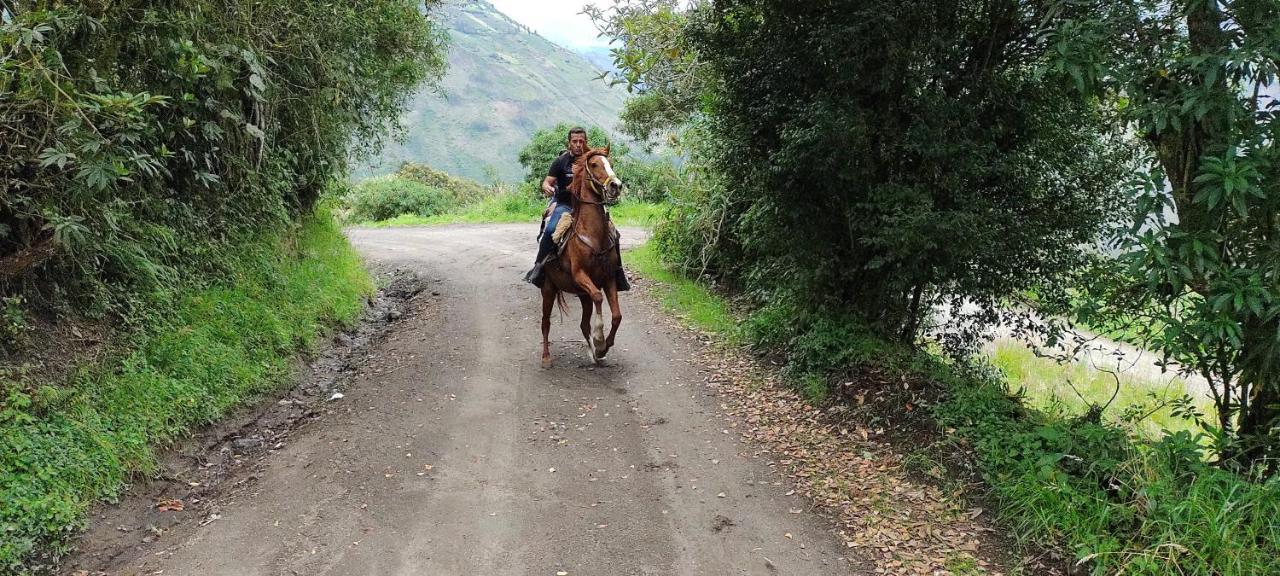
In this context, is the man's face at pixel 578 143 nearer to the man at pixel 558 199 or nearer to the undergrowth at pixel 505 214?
the man at pixel 558 199

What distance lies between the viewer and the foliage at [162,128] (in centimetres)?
498

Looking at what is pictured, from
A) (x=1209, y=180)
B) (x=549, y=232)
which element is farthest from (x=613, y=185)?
(x=1209, y=180)

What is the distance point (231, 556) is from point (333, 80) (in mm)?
7045

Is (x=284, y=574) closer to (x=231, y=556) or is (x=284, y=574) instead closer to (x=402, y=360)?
(x=231, y=556)

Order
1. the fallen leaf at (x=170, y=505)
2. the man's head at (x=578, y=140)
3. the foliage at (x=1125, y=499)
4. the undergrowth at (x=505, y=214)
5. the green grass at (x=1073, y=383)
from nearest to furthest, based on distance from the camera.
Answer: the foliage at (x=1125, y=499) → the fallen leaf at (x=170, y=505) → the man's head at (x=578, y=140) → the green grass at (x=1073, y=383) → the undergrowth at (x=505, y=214)

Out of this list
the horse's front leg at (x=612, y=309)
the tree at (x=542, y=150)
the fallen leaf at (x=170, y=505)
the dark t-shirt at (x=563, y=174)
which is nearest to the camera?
the fallen leaf at (x=170, y=505)

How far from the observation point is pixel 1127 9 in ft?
15.3

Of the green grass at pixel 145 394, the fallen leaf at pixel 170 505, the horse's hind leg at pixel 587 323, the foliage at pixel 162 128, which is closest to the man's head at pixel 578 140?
the horse's hind leg at pixel 587 323

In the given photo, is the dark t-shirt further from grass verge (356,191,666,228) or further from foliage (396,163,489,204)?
foliage (396,163,489,204)

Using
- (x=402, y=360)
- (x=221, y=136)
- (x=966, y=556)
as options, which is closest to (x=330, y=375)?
(x=402, y=360)

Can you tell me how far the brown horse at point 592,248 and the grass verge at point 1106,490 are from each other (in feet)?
10.8

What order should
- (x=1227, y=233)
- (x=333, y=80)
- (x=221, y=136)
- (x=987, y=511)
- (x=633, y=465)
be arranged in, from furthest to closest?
(x=333, y=80)
(x=221, y=136)
(x=633, y=465)
(x=987, y=511)
(x=1227, y=233)

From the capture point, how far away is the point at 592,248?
845cm

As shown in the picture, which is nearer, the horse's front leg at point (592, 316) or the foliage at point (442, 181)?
the horse's front leg at point (592, 316)
